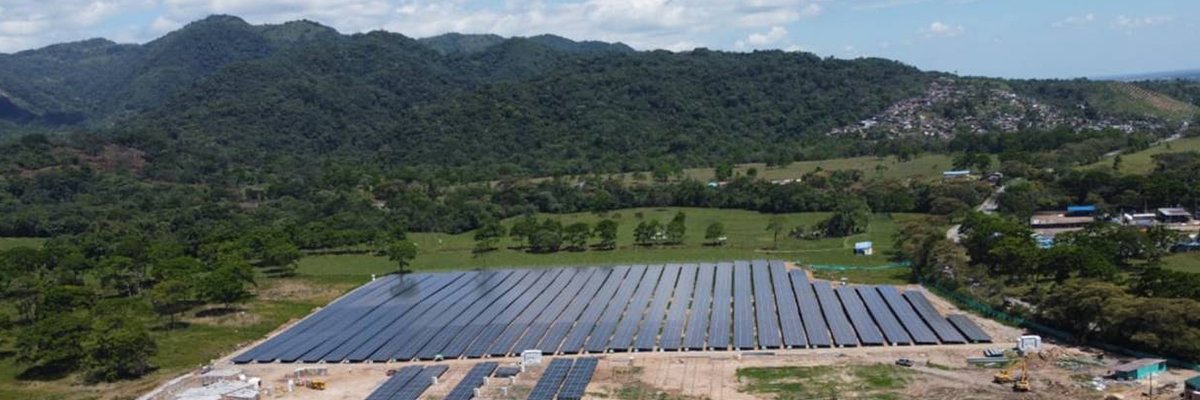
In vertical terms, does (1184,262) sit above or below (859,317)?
below

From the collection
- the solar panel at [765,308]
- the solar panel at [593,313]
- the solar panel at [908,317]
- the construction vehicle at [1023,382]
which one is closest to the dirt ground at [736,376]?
the construction vehicle at [1023,382]

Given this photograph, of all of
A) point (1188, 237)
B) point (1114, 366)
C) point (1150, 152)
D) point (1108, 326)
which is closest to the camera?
point (1114, 366)

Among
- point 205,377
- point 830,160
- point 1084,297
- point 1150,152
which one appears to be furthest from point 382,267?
point 1150,152

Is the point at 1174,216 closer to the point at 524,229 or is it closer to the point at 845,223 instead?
the point at 845,223

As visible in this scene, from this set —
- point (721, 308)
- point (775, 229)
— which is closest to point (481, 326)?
point (721, 308)

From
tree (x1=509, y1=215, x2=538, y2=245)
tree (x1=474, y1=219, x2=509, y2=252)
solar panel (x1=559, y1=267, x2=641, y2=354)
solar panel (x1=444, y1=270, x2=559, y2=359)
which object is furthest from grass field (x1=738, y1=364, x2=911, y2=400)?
tree (x1=474, y1=219, x2=509, y2=252)

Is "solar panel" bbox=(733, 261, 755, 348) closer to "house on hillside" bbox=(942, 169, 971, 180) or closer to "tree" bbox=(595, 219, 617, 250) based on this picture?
"tree" bbox=(595, 219, 617, 250)

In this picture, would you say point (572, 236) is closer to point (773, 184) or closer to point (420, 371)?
point (773, 184)
